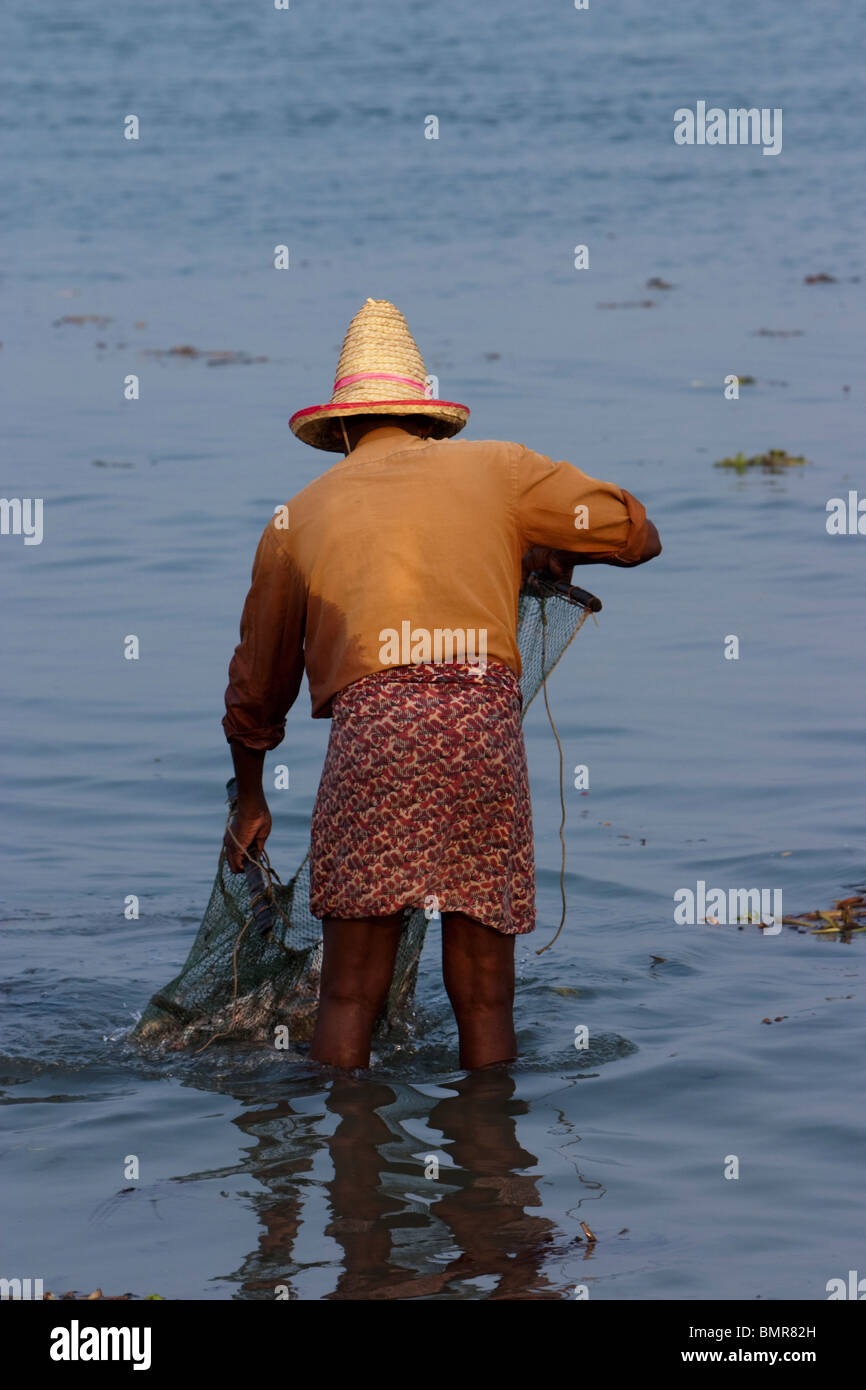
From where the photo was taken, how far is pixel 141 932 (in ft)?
20.0

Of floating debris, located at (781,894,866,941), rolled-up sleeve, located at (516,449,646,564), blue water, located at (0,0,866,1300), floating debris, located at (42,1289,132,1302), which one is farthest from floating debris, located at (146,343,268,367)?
floating debris, located at (42,1289,132,1302)

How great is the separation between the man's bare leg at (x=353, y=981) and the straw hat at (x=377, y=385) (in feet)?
3.76

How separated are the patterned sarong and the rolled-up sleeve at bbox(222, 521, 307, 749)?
0.79 ft

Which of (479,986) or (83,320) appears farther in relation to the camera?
(83,320)

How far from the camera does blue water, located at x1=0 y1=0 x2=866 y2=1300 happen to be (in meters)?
3.96

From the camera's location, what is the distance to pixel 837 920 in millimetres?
5801

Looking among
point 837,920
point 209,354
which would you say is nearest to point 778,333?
point 209,354

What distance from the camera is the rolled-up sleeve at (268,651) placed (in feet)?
14.0

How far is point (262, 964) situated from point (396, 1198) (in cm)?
119

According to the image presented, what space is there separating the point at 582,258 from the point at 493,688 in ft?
51.3

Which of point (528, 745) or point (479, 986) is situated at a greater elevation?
point (528, 745)

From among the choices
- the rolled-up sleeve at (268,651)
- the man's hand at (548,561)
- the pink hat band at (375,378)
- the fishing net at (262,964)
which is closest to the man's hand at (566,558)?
the man's hand at (548,561)

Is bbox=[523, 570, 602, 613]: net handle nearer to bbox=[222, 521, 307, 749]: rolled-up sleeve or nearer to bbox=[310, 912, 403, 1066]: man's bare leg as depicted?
bbox=[222, 521, 307, 749]: rolled-up sleeve

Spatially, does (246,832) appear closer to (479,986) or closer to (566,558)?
(479,986)
